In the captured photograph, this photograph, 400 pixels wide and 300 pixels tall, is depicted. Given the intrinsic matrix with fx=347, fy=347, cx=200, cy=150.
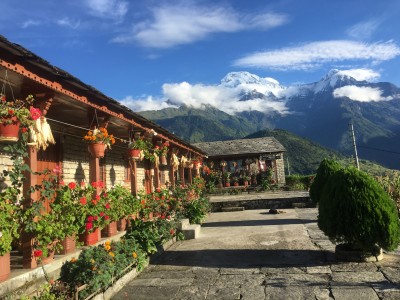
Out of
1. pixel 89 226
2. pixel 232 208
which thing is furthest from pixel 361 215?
pixel 232 208

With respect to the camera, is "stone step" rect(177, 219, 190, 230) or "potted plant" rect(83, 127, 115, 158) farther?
"stone step" rect(177, 219, 190, 230)

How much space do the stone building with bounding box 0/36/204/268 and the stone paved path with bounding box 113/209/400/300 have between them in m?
2.11

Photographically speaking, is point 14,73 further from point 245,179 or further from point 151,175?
point 245,179

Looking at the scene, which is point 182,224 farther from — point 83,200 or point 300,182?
point 300,182

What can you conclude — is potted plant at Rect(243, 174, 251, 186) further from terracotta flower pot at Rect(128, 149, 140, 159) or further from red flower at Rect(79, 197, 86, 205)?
red flower at Rect(79, 197, 86, 205)

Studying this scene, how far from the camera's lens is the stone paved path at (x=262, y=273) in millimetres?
4941

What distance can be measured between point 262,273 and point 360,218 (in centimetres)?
198

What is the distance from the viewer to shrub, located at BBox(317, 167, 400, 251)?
602 centimetres

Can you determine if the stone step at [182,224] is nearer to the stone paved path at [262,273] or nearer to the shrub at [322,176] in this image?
the stone paved path at [262,273]

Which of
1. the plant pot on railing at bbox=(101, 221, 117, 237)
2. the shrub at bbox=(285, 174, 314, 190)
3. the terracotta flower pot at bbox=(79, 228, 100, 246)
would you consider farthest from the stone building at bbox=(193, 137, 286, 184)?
the terracotta flower pot at bbox=(79, 228, 100, 246)

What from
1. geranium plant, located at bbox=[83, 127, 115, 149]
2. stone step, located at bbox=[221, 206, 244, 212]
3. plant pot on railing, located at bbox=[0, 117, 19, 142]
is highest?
geranium plant, located at bbox=[83, 127, 115, 149]

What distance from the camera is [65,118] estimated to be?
25.0ft

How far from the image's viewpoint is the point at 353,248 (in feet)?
21.2

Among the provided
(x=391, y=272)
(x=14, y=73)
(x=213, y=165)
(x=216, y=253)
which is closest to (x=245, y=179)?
(x=213, y=165)
